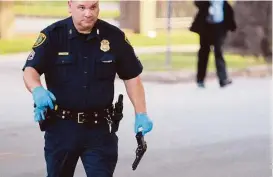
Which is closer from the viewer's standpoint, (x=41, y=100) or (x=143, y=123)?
(x=41, y=100)

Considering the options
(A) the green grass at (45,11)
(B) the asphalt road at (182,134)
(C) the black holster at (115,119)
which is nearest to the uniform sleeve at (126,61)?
(C) the black holster at (115,119)

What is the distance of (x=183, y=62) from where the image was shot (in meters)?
11.5

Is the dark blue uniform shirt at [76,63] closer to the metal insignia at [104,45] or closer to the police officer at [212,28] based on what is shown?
the metal insignia at [104,45]

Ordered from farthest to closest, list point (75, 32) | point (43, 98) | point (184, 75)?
point (184, 75), point (75, 32), point (43, 98)

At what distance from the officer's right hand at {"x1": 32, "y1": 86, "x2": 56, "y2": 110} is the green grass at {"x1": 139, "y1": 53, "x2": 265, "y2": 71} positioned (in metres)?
7.21

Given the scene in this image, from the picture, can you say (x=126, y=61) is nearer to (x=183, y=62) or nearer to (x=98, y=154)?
(x=98, y=154)

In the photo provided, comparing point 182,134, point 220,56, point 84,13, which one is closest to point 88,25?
point 84,13

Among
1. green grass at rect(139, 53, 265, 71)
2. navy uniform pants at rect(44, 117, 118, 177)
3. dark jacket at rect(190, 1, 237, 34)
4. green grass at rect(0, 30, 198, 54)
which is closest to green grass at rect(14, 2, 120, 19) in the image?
green grass at rect(0, 30, 198, 54)

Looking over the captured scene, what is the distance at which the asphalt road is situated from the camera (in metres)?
5.52

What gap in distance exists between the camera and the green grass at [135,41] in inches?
459

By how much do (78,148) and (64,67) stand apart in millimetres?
382

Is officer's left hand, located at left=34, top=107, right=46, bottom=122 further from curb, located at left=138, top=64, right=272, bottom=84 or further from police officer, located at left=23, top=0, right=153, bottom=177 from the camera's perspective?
A: curb, located at left=138, top=64, right=272, bottom=84

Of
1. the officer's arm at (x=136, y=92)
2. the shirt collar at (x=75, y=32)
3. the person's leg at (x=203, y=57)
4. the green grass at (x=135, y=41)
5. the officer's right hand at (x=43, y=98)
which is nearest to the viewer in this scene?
the officer's right hand at (x=43, y=98)

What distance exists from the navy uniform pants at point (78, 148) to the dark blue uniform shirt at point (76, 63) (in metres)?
0.10
